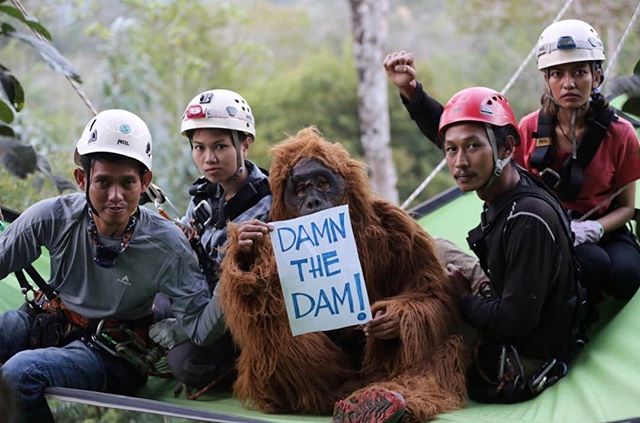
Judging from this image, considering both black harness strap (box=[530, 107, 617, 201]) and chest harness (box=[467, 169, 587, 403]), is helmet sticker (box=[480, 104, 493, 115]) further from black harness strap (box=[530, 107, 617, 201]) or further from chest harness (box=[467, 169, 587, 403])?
black harness strap (box=[530, 107, 617, 201])

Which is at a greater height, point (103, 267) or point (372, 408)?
point (103, 267)

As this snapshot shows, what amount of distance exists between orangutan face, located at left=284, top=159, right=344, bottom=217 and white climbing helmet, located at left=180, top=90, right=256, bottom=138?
39cm

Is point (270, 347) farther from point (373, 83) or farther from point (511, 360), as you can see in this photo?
point (373, 83)

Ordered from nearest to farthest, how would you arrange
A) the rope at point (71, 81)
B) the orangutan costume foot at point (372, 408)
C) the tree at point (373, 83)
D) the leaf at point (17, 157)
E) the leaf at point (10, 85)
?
the leaf at point (17, 157), the leaf at point (10, 85), the orangutan costume foot at point (372, 408), the rope at point (71, 81), the tree at point (373, 83)

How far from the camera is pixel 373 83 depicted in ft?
25.2

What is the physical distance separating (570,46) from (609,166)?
40cm

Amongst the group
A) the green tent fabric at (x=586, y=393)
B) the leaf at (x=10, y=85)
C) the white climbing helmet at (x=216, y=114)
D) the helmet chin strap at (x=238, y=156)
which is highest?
the leaf at (x=10, y=85)

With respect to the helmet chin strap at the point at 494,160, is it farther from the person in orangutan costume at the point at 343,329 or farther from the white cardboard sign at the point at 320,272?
the white cardboard sign at the point at 320,272

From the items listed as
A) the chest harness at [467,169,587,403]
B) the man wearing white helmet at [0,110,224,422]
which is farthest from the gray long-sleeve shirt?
the chest harness at [467,169,587,403]

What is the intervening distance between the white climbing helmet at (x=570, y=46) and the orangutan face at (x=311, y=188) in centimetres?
81

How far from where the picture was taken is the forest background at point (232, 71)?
8055 mm

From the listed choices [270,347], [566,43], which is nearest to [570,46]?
[566,43]

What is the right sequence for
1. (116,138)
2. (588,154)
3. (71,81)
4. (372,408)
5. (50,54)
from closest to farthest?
1. (50,54)
2. (372,408)
3. (116,138)
4. (588,154)
5. (71,81)

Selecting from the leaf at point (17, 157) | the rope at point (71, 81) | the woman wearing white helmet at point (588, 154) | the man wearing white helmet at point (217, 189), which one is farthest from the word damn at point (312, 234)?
the leaf at point (17, 157)
